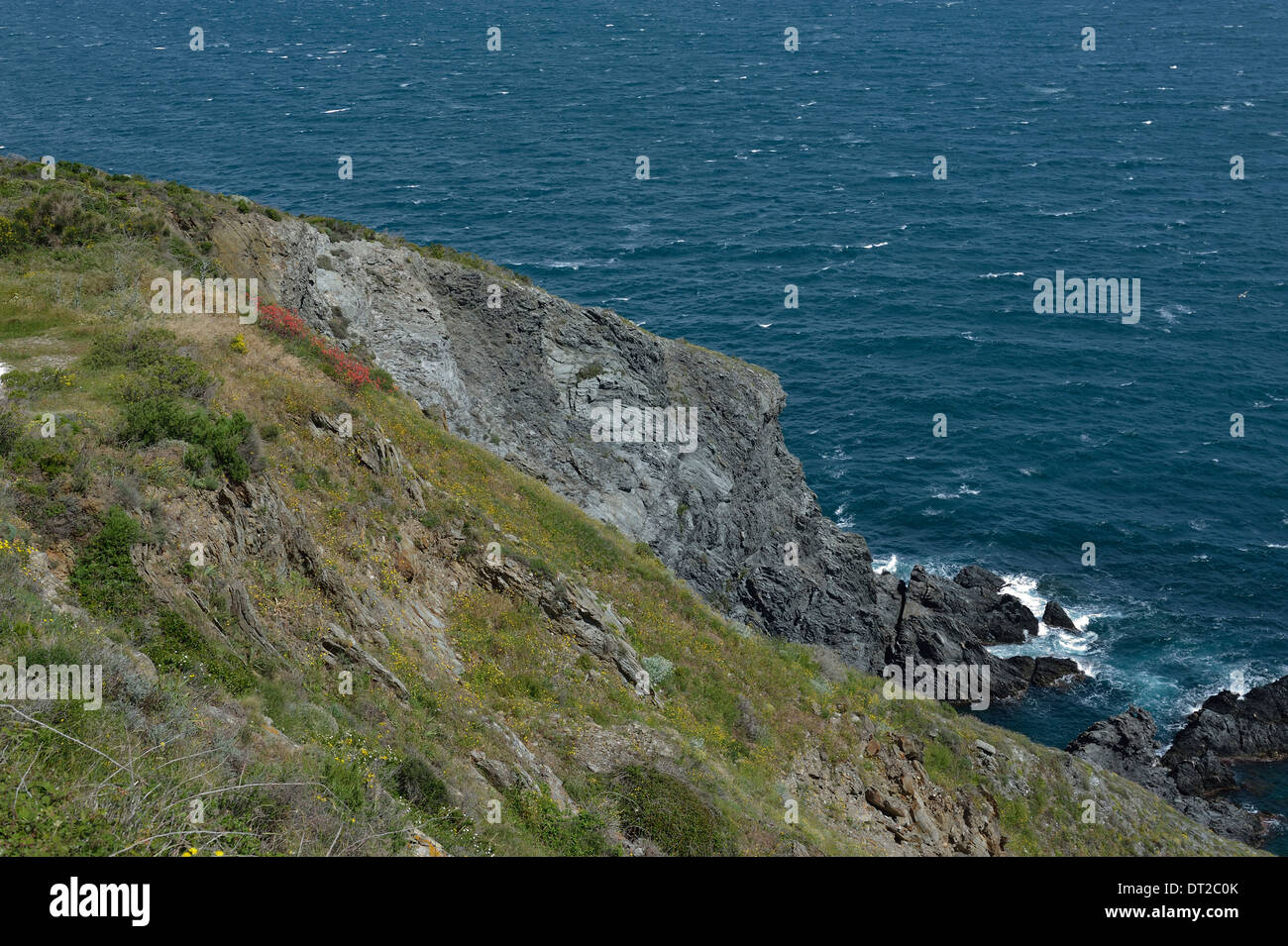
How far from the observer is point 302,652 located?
802 inches

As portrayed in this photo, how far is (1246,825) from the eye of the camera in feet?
159

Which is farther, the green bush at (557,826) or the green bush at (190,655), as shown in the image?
the green bush at (557,826)

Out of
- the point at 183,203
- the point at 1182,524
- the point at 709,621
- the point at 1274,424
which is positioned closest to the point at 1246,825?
the point at 1182,524

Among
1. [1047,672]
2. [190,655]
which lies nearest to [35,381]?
[190,655]

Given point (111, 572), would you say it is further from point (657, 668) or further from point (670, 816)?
point (657, 668)

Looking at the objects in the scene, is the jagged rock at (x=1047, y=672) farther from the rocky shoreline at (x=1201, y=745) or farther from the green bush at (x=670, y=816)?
the green bush at (x=670, y=816)

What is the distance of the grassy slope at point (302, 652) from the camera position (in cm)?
1350

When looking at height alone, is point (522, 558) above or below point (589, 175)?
below

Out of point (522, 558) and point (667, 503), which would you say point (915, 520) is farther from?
point (522, 558)

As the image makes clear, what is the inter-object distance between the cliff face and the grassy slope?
6.42 m

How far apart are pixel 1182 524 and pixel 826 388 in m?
31.2

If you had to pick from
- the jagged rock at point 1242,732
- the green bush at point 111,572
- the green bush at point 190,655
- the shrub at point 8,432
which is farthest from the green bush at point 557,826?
the jagged rock at point 1242,732

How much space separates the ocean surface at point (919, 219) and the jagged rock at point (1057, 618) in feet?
3.16

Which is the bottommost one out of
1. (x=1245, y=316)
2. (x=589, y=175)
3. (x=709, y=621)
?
(x=709, y=621)
